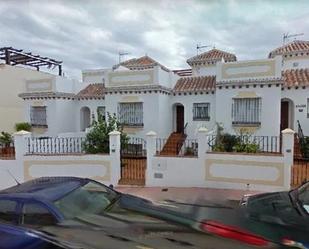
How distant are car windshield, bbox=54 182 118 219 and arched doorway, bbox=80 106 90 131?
1474cm

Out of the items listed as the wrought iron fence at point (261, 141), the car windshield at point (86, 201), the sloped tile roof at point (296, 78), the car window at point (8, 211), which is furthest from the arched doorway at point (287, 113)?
the car window at point (8, 211)

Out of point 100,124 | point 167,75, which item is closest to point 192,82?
point 167,75

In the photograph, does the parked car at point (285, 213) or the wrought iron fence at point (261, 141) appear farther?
the wrought iron fence at point (261, 141)

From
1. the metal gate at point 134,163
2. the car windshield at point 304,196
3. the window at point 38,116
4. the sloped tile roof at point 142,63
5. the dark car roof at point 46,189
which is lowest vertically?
the metal gate at point 134,163

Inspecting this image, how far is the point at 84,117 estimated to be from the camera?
771 inches

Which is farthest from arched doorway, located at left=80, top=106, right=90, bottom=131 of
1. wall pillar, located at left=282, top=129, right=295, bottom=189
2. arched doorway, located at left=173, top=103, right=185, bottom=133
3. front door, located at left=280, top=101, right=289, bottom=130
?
wall pillar, located at left=282, top=129, right=295, bottom=189

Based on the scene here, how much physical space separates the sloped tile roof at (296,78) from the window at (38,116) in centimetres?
1502

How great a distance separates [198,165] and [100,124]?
16.9 ft

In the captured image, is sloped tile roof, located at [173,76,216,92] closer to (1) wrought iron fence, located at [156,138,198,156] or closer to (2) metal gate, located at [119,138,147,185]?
(1) wrought iron fence, located at [156,138,198,156]

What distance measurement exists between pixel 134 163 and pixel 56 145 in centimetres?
368

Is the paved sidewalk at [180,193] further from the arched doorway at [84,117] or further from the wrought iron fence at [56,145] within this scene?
the arched doorway at [84,117]

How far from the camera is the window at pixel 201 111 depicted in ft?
50.3

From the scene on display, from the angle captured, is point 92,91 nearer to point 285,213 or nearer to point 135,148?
point 135,148

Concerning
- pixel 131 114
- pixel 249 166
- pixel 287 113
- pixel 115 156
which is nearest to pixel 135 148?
pixel 131 114
